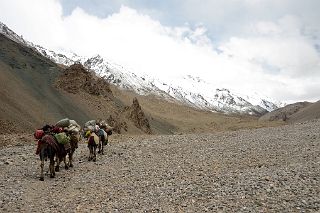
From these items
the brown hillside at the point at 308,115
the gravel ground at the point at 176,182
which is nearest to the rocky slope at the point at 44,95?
the gravel ground at the point at 176,182

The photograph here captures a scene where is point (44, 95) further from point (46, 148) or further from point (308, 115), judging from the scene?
point (308, 115)

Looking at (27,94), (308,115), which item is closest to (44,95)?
(27,94)

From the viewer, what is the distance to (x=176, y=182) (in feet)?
52.9

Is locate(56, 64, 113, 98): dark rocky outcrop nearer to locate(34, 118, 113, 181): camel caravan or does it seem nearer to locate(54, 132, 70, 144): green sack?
locate(34, 118, 113, 181): camel caravan

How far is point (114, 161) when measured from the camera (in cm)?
2272

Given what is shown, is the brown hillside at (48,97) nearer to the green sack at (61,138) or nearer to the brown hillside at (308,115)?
the green sack at (61,138)

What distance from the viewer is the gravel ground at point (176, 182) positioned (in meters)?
12.8

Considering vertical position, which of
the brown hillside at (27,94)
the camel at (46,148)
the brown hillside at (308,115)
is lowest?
the camel at (46,148)

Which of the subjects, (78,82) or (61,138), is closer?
(61,138)

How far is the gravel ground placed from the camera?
12773 millimetres

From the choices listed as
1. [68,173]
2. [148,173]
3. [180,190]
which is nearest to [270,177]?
[180,190]

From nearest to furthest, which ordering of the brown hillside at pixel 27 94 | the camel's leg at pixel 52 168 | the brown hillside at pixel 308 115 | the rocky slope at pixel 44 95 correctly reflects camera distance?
1. the camel's leg at pixel 52 168
2. the brown hillside at pixel 27 94
3. the rocky slope at pixel 44 95
4. the brown hillside at pixel 308 115

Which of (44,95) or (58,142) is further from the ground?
(44,95)

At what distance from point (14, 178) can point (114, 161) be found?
18.6 feet
